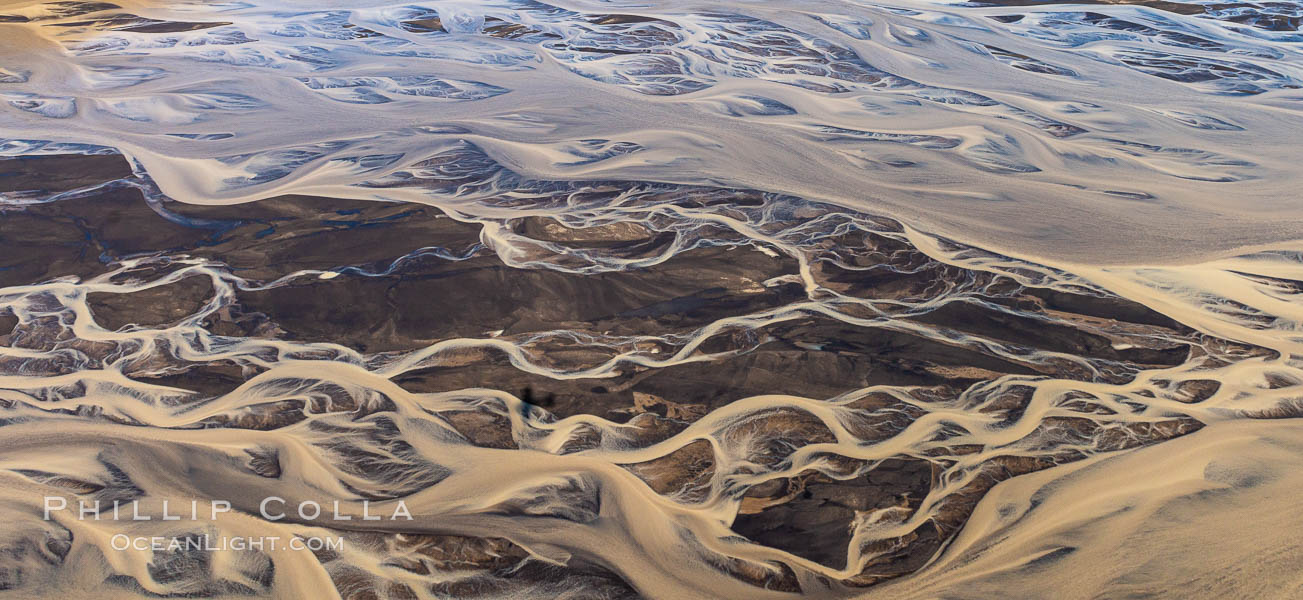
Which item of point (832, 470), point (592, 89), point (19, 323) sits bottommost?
point (19, 323)

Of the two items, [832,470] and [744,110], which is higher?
[744,110]

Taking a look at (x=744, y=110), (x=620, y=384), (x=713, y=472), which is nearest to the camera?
(x=713, y=472)

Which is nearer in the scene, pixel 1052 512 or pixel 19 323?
pixel 1052 512

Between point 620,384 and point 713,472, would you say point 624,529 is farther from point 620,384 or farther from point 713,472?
point 620,384

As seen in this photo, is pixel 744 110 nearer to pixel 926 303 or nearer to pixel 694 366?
pixel 926 303

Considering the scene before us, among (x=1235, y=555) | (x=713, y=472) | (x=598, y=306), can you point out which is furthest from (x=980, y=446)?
(x=598, y=306)

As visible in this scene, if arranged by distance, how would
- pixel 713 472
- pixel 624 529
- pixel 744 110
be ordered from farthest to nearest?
pixel 744 110
pixel 713 472
pixel 624 529
